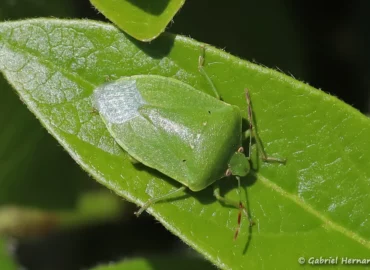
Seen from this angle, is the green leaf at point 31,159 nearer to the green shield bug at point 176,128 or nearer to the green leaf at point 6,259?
the green leaf at point 6,259

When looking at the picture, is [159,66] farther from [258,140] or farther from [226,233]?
[226,233]

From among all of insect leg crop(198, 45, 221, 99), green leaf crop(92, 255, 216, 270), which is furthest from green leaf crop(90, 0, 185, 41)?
green leaf crop(92, 255, 216, 270)

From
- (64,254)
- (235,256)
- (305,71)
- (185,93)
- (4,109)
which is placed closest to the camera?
(235,256)

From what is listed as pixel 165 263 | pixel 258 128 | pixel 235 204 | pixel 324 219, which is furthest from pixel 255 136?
pixel 165 263

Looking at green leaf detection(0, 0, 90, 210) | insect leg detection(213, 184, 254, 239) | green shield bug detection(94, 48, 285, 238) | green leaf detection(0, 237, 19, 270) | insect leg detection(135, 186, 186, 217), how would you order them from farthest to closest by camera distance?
green leaf detection(0, 237, 19, 270), green leaf detection(0, 0, 90, 210), green shield bug detection(94, 48, 285, 238), insect leg detection(213, 184, 254, 239), insect leg detection(135, 186, 186, 217)

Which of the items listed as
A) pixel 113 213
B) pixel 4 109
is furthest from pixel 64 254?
pixel 4 109

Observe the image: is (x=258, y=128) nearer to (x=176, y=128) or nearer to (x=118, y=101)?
(x=176, y=128)

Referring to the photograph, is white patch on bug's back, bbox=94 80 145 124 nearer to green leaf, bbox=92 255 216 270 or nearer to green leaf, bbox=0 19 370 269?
green leaf, bbox=0 19 370 269
